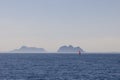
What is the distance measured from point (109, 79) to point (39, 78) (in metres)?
16.6

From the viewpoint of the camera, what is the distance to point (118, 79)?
76375 millimetres

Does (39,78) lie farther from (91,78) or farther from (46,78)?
(91,78)

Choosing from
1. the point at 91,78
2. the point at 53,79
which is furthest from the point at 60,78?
the point at 91,78

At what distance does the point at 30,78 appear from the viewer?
78.4 meters

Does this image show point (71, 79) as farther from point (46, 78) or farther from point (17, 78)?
point (17, 78)

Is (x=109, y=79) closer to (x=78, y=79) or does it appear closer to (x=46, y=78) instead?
(x=78, y=79)

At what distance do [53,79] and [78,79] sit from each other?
5.94 meters

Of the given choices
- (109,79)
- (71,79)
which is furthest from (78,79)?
(109,79)

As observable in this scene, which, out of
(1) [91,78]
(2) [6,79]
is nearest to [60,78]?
(1) [91,78]

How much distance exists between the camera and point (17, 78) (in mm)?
78688

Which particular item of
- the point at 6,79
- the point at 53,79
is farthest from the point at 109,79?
the point at 6,79

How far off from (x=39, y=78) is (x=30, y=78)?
2.16 meters

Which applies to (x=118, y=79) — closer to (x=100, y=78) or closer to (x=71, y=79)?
(x=100, y=78)

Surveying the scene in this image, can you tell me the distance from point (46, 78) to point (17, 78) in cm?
705
